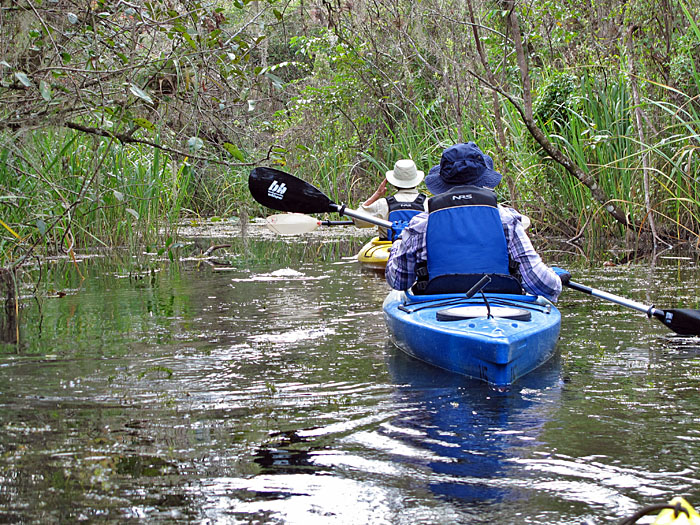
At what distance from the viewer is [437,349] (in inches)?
180

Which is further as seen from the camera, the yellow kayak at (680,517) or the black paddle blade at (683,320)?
the black paddle blade at (683,320)

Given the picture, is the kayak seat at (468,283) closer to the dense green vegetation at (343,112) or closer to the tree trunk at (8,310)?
the dense green vegetation at (343,112)

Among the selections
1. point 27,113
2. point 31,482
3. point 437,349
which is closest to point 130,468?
point 31,482

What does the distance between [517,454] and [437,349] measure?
1.39 metres

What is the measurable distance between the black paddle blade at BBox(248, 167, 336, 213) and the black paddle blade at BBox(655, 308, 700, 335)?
2643 millimetres

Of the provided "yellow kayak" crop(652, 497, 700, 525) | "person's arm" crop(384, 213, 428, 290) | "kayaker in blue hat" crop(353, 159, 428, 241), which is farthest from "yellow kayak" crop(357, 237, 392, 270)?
"yellow kayak" crop(652, 497, 700, 525)

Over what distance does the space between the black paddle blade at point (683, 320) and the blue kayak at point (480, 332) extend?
727 millimetres

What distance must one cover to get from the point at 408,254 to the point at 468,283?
1.31ft

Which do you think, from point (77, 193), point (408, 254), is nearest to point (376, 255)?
point (77, 193)

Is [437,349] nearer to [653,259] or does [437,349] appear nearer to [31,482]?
[31,482]

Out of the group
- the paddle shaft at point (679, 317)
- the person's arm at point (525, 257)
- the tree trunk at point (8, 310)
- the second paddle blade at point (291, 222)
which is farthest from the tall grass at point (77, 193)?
→ the paddle shaft at point (679, 317)

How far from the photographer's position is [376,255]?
359 inches

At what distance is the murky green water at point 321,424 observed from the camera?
108 inches

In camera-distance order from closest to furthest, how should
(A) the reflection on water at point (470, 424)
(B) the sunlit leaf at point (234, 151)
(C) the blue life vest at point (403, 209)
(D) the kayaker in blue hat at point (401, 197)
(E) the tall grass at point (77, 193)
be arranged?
(A) the reflection on water at point (470, 424) → (B) the sunlit leaf at point (234, 151) → (E) the tall grass at point (77, 193) → (C) the blue life vest at point (403, 209) → (D) the kayaker in blue hat at point (401, 197)
